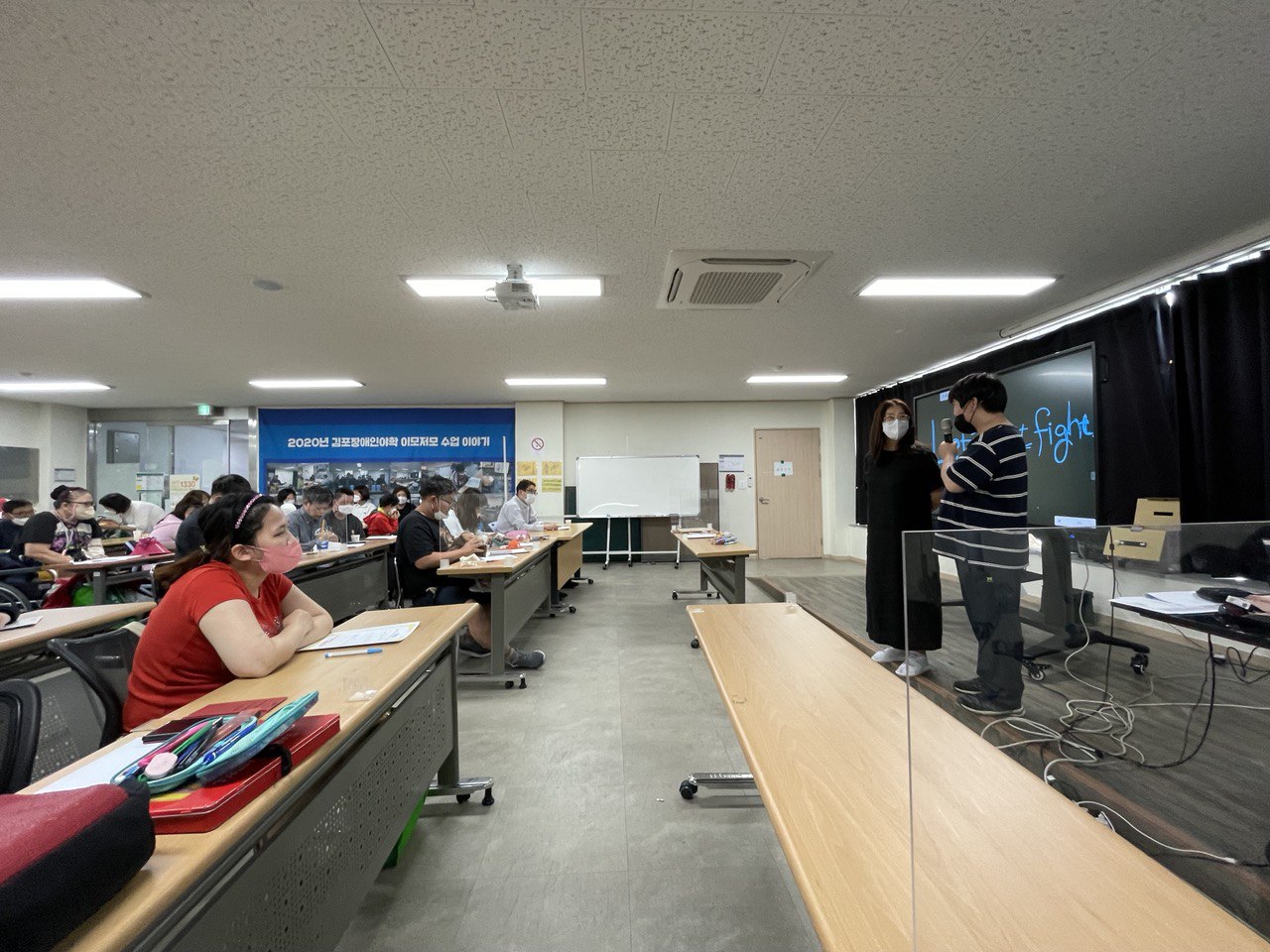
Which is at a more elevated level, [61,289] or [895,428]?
[61,289]

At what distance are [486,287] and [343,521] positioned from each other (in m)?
3.62

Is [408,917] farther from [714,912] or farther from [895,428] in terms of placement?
[895,428]

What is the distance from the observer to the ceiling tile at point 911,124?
189cm

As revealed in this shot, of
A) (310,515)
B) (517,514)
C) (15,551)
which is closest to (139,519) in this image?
(15,551)

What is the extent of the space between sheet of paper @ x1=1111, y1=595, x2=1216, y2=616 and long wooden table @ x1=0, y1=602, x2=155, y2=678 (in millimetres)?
3232

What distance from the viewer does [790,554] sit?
8.65 m

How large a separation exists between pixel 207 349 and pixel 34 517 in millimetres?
1874

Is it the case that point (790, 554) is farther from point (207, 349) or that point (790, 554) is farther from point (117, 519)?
point (117, 519)

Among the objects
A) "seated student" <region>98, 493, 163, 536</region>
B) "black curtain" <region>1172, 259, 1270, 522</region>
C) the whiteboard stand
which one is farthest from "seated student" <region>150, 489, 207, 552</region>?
"black curtain" <region>1172, 259, 1270, 522</region>

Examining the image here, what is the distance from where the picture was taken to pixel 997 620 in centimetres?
72

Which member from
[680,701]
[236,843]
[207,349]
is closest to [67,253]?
[207,349]

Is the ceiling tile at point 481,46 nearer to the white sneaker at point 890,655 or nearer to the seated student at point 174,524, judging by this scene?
the white sneaker at point 890,655

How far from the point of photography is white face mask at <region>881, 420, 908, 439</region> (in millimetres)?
2543

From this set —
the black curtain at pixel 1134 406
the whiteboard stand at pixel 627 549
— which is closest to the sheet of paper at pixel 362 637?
the black curtain at pixel 1134 406
